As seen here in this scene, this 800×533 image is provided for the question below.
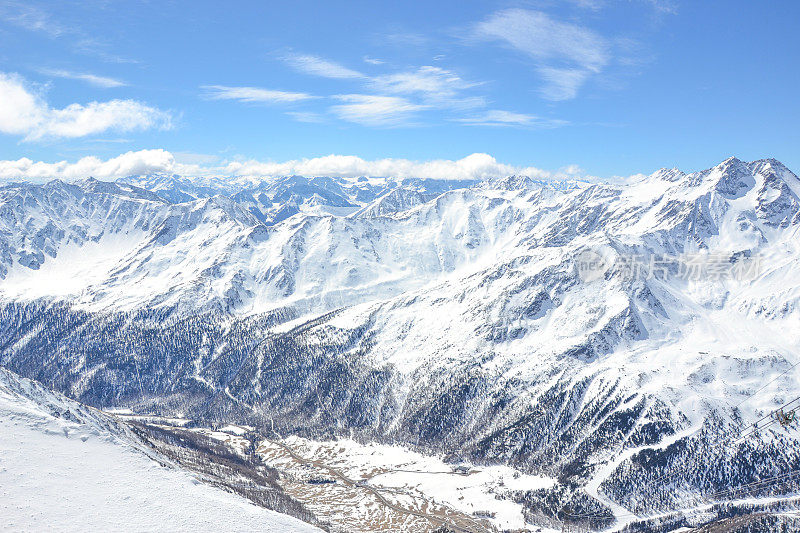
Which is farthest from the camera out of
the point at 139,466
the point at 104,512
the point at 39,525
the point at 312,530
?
the point at 139,466

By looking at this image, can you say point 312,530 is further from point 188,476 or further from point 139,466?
point 139,466

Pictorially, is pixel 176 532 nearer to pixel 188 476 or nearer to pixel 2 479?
pixel 188 476

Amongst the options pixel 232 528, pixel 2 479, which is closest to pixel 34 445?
pixel 2 479

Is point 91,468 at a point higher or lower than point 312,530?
higher

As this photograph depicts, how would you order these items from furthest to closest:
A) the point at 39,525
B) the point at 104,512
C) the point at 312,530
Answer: the point at 312,530
the point at 104,512
the point at 39,525

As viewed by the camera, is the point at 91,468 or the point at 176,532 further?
the point at 91,468

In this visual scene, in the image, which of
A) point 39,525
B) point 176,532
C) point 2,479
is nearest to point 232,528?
point 176,532
